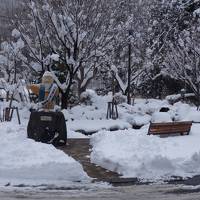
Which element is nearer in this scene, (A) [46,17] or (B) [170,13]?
(A) [46,17]

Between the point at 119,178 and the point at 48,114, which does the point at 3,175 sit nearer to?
the point at 119,178

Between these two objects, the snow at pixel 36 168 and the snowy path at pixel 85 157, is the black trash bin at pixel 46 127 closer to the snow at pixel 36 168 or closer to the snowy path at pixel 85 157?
the snowy path at pixel 85 157

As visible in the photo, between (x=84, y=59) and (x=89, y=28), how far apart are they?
153cm

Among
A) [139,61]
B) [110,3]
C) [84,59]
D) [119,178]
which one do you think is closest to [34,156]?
[119,178]

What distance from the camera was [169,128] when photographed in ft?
51.6

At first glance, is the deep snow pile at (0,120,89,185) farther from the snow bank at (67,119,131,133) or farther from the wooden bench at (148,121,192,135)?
the snow bank at (67,119,131,133)

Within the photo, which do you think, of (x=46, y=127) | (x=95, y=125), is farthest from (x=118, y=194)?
(x=95, y=125)

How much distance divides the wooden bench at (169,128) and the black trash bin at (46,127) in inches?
103

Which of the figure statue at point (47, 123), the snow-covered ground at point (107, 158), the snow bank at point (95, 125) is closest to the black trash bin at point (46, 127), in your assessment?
the figure statue at point (47, 123)

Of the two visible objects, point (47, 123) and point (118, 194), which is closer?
point (118, 194)

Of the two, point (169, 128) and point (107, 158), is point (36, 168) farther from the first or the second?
point (169, 128)

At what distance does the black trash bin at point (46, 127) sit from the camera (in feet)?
48.7

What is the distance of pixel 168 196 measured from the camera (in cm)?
922

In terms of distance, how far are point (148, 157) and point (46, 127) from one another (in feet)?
14.0
